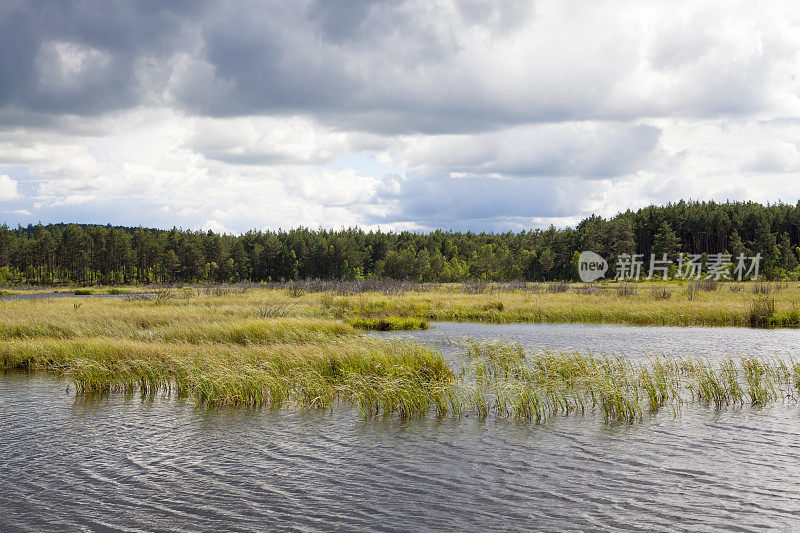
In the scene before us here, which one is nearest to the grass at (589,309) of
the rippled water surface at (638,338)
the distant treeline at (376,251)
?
the rippled water surface at (638,338)

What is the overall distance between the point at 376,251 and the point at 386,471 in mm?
155658

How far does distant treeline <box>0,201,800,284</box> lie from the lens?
12056 centimetres

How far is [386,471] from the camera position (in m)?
10.8

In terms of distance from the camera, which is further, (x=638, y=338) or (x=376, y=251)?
(x=376, y=251)

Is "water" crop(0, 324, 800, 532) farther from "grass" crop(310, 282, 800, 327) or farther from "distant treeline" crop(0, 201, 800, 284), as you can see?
"distant treeline" crop(0, 201, 800, 284)

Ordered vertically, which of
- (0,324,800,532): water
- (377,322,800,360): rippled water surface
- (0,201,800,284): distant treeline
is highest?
(0,201,800,284): distant treeline
